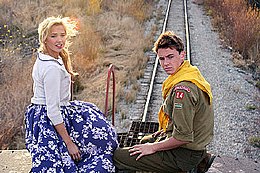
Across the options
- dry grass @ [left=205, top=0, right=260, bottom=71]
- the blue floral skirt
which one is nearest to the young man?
the blue floral skirt

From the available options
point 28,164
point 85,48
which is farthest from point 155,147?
point 85,48

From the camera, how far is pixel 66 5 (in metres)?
15.3

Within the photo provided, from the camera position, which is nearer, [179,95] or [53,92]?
[179,95]

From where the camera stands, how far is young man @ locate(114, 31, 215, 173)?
2.86 metres

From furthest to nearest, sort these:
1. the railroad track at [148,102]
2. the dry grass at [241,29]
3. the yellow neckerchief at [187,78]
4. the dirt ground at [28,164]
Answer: the dry grass at [241,29]
the railroad track at [148,102]
the dirt ground at [28,164]
the yellow neckerchief at [187,78]

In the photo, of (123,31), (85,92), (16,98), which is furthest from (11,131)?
(123,31)

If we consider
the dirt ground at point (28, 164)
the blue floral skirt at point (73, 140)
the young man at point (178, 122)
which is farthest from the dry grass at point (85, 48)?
the young man at point (178, 122)

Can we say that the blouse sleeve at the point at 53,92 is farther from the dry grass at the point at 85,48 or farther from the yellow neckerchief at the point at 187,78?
the dry grass at the point at 85,48

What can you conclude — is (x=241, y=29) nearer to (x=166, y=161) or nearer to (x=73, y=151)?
(x=166, y=161)

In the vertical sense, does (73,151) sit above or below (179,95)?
below

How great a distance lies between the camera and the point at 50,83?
308 cm

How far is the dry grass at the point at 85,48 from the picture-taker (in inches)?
260

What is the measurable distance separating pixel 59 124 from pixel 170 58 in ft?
3.19

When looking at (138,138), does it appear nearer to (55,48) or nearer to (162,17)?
(55,48)
